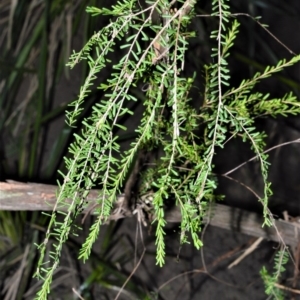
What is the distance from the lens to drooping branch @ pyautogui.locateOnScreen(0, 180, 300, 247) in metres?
0.45

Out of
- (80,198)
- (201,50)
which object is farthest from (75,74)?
(80,198)

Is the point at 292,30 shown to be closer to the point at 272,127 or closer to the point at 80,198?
the point at 272,127

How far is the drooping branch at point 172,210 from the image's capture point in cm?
45

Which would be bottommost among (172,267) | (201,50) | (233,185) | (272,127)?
(172,267)

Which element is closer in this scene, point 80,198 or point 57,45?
point 80,198

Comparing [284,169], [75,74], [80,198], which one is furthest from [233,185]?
[80,198]

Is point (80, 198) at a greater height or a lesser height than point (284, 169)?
greater

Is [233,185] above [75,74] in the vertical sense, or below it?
below

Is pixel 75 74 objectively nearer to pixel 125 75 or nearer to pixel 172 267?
pixel 172 267

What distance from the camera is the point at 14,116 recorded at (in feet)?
2.95

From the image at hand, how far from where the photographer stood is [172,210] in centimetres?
55

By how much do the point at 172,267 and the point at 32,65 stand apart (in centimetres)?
46

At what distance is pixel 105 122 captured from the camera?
1.00 feet

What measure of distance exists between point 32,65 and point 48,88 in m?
0.06
